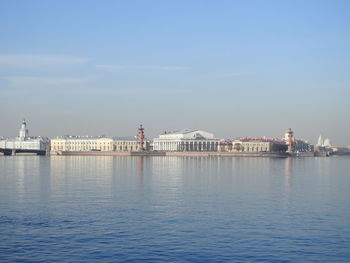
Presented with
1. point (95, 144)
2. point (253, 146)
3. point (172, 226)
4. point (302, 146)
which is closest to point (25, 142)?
point (95, 144)

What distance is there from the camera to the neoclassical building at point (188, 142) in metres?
122

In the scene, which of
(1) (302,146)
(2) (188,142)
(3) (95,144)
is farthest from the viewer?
(1) (302,146)

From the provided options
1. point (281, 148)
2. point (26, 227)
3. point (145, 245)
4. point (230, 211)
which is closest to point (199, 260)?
point (145, 245)

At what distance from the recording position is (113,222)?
53.0 feet

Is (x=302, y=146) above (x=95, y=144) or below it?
below

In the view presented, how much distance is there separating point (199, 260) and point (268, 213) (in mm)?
6495

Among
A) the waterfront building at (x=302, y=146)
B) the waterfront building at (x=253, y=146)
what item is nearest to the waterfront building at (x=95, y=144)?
the waterfront building at (x=253, y=146)

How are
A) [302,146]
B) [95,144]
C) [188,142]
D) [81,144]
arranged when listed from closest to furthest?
1. [188,142]
2. [95,144]
3. [81,144]
4. [302,146]

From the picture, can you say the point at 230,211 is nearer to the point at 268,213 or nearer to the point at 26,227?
the point at 268,213

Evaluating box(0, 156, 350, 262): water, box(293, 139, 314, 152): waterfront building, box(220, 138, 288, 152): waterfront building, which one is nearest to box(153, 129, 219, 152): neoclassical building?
box(220, 138, 288, 152): waterfront building

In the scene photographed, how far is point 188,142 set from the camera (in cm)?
12281

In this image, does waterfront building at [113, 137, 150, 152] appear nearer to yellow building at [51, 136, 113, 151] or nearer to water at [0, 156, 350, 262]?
yellow building at [51, 136, 113, 151]

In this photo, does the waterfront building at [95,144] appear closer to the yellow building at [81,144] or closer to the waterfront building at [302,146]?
the yellow building at [81,144]

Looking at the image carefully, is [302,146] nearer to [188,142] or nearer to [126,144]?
[188,142]
